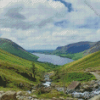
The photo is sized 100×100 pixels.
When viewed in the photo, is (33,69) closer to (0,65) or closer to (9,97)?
(0,65)

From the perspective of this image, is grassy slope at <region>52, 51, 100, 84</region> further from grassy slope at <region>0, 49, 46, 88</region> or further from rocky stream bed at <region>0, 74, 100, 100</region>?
grassy slope at <region>0, 49, 46, 88</region>

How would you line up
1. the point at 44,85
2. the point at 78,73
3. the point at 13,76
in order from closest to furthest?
the point at 13,76
the point at 44,85
the point at 78,73

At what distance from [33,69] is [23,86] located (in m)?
33.6

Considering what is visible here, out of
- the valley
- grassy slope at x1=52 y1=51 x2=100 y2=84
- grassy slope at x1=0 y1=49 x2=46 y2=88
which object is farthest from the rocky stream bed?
grassy slope at x1=52 y1=51 x2=100 y2=84

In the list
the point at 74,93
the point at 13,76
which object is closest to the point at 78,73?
the point at 74,93

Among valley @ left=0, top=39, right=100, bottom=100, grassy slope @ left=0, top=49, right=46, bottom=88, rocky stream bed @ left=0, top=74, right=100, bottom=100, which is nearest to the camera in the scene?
rocky stream bed @ left=0, top=74, right=100, bottom=100

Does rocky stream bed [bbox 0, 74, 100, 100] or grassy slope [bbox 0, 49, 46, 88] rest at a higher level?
grassy slope [bbox 0, 49, 46, 88]

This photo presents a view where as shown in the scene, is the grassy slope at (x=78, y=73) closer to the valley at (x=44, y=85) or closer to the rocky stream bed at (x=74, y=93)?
the valley at (x=44, y=85)

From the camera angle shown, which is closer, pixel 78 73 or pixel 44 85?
pixel 44 85

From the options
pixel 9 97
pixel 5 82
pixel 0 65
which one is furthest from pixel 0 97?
pixel 0 65

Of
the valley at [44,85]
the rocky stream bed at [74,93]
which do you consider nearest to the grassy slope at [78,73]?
the valley at [44,85]

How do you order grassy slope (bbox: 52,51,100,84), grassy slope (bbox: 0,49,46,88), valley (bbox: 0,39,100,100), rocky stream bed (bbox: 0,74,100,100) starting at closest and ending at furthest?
rocky stream bed (bbox: 0,74,100,100)
valley (bbox: 0,39,100,100)
grassy slope (bbox: 0,49,46,88)
grassy slope (bbox: 52,51,100,84)

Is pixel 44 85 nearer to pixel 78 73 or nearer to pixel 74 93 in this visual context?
pixel 78 73

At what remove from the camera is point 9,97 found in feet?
54.6
